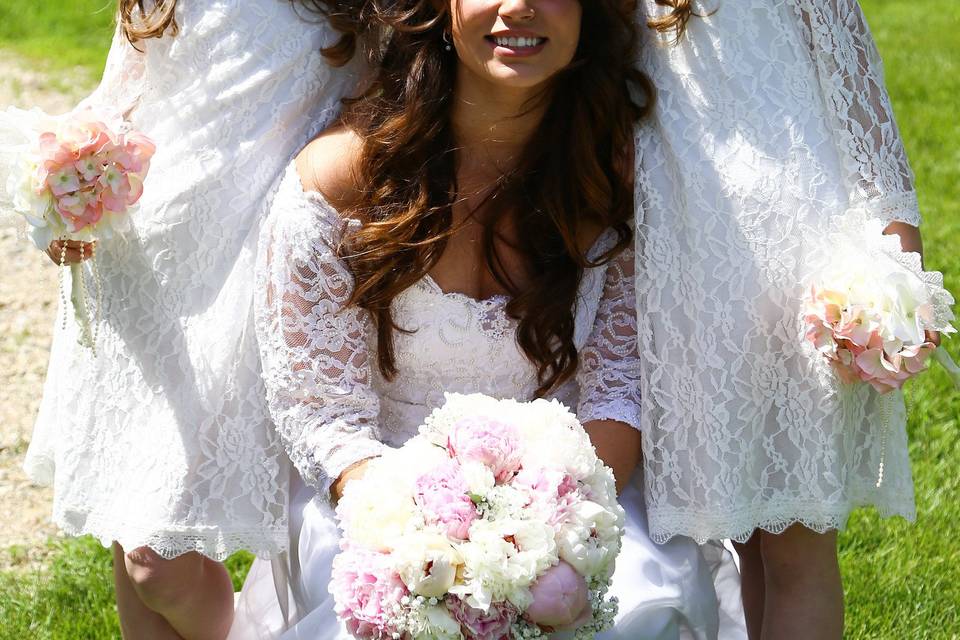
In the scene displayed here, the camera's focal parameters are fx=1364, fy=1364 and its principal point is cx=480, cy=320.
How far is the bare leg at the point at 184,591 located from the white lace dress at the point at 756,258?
1.09 meters

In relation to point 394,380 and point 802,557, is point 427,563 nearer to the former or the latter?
point 394,380

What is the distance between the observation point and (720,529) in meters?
2.92

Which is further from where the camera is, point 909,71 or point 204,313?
point 909,71

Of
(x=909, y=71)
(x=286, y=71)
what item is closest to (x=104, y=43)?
(x=909, y=71)

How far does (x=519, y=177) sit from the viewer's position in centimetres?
313

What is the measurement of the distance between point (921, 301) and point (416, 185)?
1110 mm

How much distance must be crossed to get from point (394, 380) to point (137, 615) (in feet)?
2.78

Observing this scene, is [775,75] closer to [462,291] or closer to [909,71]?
[462,291]

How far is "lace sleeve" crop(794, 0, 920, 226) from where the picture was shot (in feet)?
9.61

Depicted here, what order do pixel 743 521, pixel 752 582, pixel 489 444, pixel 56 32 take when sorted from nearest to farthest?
pixel 489 444 → pixel 743 521 → pixel 752 582 → pixel 56 32

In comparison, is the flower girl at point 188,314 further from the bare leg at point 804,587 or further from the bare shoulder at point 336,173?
the bare leg at point 804,587

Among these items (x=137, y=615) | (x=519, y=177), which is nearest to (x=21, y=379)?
(x=137, y=615)

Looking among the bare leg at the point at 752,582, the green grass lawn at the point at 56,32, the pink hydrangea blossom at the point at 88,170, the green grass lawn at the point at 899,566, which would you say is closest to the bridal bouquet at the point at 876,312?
the green grass lawn at the point at 899,566

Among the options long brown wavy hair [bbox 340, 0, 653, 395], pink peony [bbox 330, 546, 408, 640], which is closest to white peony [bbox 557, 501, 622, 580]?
pink peony [bbox 330, 546, 408, 640]
